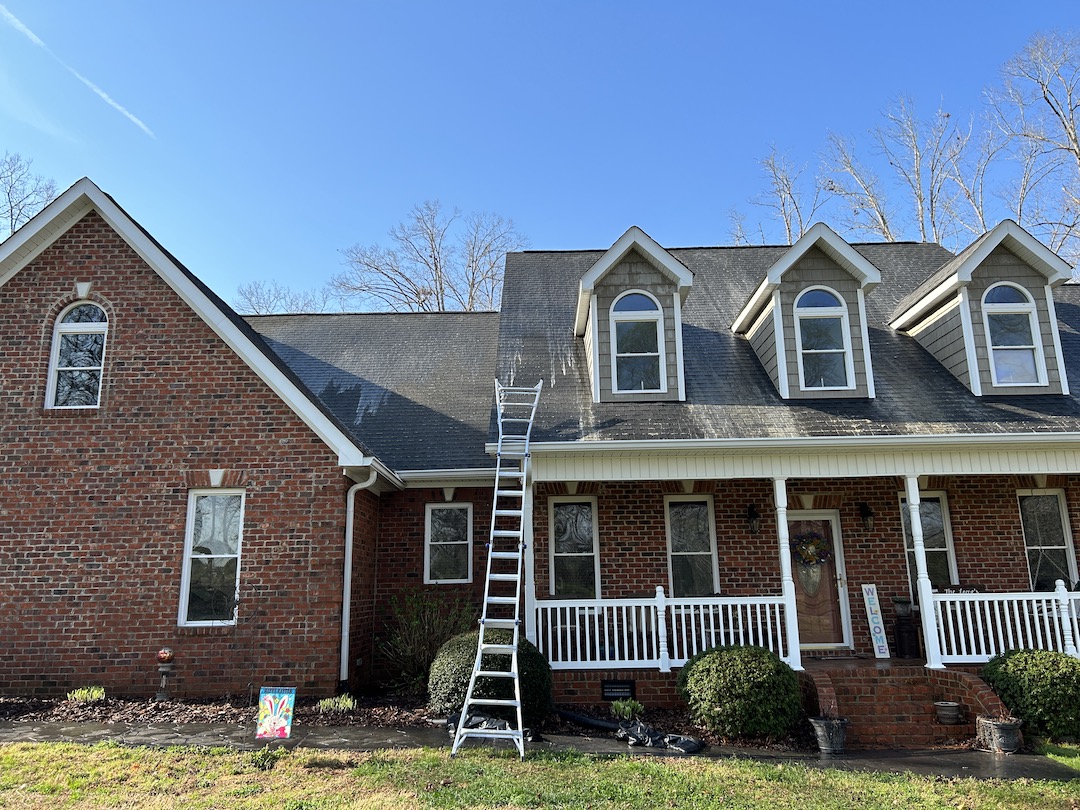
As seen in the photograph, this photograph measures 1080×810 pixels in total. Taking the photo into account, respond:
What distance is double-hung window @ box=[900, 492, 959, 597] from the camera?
37.9 feet

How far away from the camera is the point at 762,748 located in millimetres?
8188

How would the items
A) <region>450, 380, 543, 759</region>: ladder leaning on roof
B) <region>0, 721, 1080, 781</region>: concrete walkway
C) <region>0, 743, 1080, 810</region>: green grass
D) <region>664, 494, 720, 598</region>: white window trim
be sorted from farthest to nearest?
<region>664, 494, 720, 598</region>: white window trim → <region>450, 380, 543, 759</region>: ladder leaning on roof → <region>0, 721, 1080, 781</region>: concrete walkway → <region>0, 743, 1080, 810</region>: green grass

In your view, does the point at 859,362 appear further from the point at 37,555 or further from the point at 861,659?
the point at 37,555

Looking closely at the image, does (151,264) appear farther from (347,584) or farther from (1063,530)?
(1063,530)

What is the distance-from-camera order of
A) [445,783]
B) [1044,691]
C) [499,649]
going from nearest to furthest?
[445,783] < [1044,691] < [499,649]

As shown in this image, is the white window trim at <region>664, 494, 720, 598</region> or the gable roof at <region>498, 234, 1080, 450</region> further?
the white window trim at <region>664, 494, 720, 598</region>

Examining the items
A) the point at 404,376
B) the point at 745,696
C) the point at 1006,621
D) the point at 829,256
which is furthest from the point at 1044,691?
the point at 404,376

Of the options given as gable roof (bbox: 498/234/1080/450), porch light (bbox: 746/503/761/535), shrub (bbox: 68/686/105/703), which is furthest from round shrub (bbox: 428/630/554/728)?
porch light (bbox: 746/503/761/535)

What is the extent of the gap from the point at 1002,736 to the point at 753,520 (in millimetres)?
4344

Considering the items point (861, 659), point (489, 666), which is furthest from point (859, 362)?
point (489, 666)

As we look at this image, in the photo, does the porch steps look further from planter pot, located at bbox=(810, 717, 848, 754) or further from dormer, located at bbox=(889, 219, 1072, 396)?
dormer, located at bbox=(889, 219, 1072, 396)

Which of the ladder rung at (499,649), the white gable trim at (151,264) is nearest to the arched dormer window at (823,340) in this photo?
the ladder rung at (499,649)

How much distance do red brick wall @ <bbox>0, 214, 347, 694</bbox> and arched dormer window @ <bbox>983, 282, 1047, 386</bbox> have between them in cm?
1000

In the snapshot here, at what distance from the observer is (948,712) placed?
9031 mm
